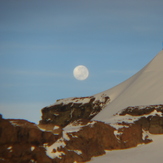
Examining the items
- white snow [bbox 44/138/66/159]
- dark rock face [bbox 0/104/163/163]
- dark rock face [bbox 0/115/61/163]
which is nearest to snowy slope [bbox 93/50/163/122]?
dark rock face [bbox 0/104/163/163]

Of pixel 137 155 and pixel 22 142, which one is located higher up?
pixel 22 142

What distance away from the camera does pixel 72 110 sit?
49.7 metres

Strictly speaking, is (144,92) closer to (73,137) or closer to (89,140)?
(89,140)

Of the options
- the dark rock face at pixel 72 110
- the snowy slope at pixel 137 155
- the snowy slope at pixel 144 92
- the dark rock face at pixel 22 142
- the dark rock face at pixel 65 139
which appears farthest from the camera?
the dark rock face at pixel 72 110

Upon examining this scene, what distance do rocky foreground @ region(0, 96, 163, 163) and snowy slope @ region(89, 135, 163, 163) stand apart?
531 mm

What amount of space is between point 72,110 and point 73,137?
28582 millimetres

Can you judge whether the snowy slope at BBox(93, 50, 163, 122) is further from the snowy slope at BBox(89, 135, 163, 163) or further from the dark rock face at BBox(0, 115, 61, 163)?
the dark rock face at BBox(0, 115, 61, 163)

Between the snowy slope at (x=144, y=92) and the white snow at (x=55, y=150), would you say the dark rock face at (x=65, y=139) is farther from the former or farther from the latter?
the snowy slope at (x=144, y=92)

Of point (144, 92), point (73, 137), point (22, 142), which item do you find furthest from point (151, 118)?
point (144, 92)

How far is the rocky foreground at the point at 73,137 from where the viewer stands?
18.7 m

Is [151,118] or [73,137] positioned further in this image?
[151,118]

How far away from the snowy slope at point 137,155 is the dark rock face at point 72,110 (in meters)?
24.4

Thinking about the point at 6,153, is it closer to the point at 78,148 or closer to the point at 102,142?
the point at 78,148

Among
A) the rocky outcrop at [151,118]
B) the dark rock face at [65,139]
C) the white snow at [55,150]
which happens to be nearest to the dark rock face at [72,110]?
the rocky outcrop at [151,118]
